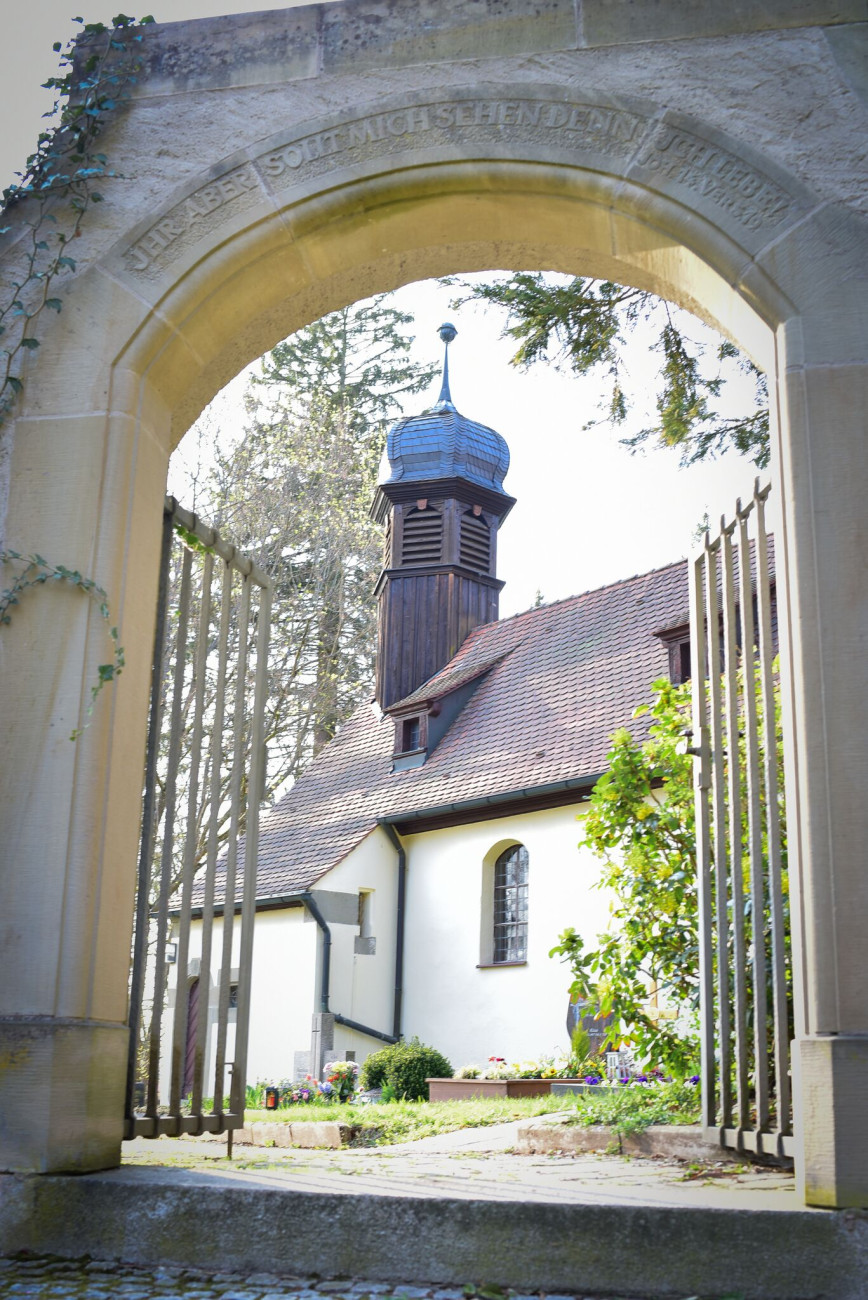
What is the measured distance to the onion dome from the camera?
24906 mm

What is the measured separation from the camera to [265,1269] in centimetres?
312

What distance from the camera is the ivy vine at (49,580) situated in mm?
3877

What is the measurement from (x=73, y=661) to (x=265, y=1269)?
1.75m

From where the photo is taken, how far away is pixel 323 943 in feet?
61.1

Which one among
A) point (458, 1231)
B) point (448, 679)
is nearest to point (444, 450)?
point (448, 679)

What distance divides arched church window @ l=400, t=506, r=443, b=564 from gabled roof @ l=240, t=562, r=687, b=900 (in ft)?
6.99

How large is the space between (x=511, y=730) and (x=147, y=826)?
15.0 m

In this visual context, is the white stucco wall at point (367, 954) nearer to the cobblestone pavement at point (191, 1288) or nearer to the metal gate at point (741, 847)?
the metal gate at point (741, 847)

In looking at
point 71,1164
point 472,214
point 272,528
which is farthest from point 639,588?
point 71,1164

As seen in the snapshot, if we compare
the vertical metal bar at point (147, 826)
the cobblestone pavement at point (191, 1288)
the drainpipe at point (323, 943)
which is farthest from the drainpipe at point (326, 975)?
the cobblestone pavement at point (191, 1288)

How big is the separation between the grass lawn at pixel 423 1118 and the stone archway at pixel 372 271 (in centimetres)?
609

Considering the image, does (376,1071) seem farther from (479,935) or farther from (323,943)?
(323,943)

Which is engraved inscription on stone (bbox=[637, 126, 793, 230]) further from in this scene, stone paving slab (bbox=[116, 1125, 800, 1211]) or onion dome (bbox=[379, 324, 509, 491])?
onion dome (bbox=[379, 324, 509, 491])

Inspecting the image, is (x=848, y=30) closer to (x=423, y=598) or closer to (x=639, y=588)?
(x=639, y=588)
